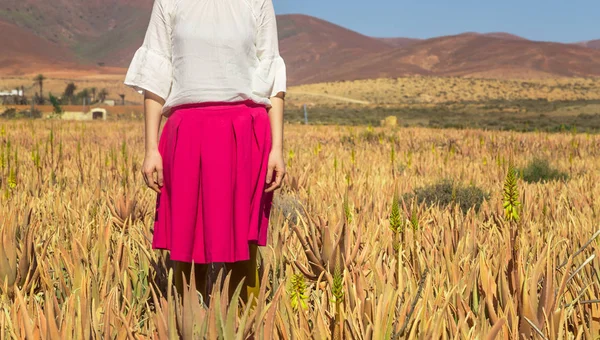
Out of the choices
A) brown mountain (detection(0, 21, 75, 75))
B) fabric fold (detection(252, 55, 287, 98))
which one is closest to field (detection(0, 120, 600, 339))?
fabric fold (detection(252, 55, 287, 98))

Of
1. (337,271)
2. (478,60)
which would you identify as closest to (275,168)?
(337,271)

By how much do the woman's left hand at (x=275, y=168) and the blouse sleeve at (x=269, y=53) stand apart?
8.9 inches

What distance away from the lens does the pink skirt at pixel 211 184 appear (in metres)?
2.23

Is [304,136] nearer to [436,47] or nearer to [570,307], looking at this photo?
[570,307]

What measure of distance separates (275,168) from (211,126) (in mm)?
274

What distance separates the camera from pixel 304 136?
1243cm

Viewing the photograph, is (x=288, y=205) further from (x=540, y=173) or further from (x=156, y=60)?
(x=540, y=173)

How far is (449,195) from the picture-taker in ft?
16.0

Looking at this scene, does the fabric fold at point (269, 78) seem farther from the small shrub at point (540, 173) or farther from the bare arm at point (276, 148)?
the small shrub at point (540, 173)

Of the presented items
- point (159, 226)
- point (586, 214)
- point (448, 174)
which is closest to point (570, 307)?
point (159, 226)

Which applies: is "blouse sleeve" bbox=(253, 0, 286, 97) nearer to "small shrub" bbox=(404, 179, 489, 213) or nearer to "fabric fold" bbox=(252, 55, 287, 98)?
"fabric fold" bbox=(252, 55, 287, 98)

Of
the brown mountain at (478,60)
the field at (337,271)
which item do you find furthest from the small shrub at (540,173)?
the brown mountain at (478,60)

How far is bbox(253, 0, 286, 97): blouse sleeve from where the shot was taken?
7.89 ft

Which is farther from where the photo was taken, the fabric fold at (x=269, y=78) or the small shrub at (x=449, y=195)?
the small shrub at (x=449, y=195)
